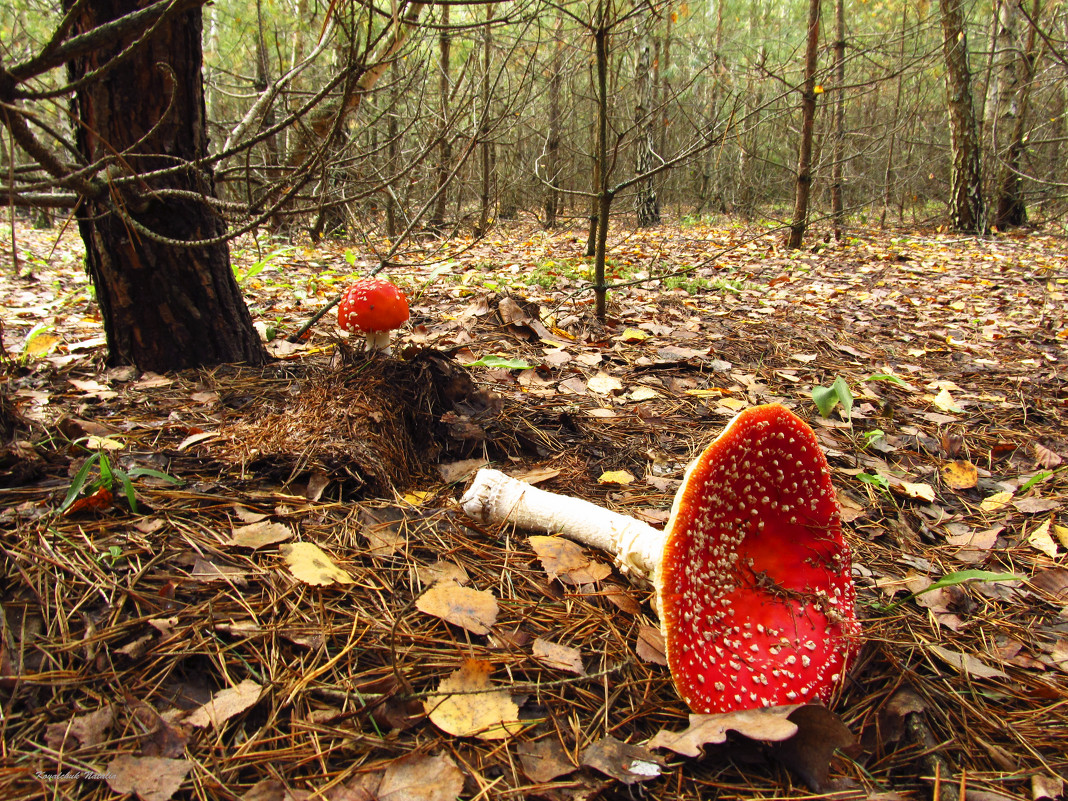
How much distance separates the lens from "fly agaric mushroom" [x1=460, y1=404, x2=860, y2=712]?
4.06 ft

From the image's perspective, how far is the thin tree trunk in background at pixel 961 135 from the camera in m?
8.65

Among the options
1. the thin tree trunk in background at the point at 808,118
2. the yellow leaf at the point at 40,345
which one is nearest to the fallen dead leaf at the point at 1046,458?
the thin tree trunk in background at the point at 808,118

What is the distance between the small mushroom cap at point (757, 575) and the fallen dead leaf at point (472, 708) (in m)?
0.36

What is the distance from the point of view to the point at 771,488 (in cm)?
142

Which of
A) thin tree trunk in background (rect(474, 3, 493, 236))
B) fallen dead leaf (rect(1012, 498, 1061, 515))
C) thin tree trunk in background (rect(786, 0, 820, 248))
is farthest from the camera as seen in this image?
thin tree trunk in background (rect(786, 0, 820, 248))

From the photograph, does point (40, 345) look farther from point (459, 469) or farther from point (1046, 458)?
point (1046, 458)

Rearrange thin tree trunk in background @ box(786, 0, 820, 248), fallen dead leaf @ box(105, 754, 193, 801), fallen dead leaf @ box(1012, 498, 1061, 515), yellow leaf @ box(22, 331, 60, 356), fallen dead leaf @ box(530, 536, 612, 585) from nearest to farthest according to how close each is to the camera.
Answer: fallen dead leaf @ box(105, 754, 193, 801) < fallen dead leaf @ box(530, 536, 612, 585) < fallen dead leaf @ box(1012, 498, 1061, 515) < yellow leaf @ box(22, 331, 60, 356) < thin tree trunk in background @ box(786, 0, 820, 248)

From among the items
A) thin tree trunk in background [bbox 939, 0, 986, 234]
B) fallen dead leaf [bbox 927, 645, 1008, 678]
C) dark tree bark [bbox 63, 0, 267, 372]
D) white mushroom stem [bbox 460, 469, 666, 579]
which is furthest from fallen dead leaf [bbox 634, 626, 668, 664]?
thin tree trunk in background [bbox 939, 0, 986, 234]

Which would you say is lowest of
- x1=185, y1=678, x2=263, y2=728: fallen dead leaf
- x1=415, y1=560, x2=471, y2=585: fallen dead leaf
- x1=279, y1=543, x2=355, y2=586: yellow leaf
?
x1=185, y1=678, x2=263, y2=728: fallen dead leaf

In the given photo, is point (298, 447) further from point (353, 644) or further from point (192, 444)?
point (353, 644)

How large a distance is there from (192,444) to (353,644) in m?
1.09

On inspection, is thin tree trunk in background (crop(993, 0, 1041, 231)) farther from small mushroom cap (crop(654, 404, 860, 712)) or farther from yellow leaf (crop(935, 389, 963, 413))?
small mushroom cap (crop(654, 404, 860, 712))

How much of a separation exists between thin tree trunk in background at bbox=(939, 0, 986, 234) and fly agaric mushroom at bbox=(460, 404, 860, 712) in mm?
10207

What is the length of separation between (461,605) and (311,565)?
406mm
